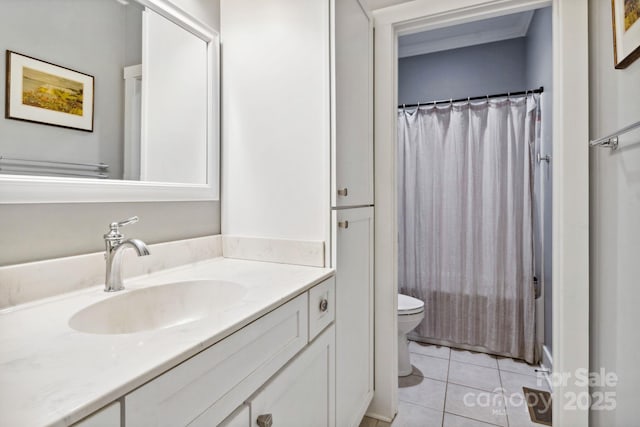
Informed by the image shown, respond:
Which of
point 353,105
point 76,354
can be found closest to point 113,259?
point 76,354

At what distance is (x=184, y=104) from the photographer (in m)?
1.31

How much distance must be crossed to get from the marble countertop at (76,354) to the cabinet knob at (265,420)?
25cm

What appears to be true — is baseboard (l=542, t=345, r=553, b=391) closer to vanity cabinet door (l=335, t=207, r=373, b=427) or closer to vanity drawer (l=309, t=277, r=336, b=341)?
vanity cabinet door (l=335, t=207, r=373, b=427)

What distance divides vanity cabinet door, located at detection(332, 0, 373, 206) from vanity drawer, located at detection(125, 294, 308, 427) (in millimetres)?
544

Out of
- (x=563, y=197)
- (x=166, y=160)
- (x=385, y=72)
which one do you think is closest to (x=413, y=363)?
(x=563, y=197)

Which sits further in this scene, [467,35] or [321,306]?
[467,35]

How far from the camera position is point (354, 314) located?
4.76ft

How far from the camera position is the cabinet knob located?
2.56 ft

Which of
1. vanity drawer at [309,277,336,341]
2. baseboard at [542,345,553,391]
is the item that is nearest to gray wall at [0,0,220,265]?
vanity drawer at [309,277,336,341]

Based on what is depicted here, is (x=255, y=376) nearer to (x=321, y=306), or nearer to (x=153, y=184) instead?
(x=321, y=306)

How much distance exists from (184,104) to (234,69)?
0.93 feet

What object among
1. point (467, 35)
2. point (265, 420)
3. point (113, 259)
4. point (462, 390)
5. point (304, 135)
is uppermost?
point (467, 35)

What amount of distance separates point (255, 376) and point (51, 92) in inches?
36.4

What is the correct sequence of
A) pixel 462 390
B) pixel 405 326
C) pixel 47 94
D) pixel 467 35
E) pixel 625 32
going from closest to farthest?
1. pixel 47 94
2. pixel 625 32
3. pixel 462 390
4. pixel 405 326
5. pixel 467 35
